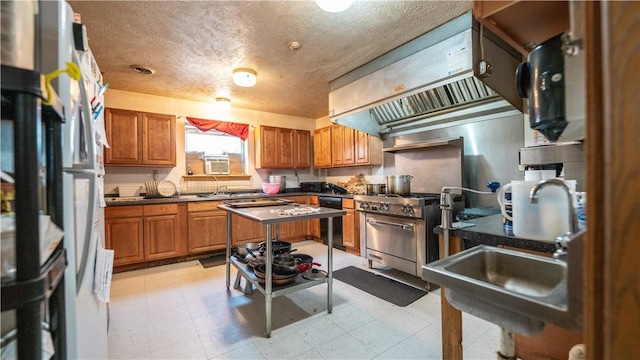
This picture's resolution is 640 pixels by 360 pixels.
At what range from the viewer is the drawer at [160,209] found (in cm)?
331

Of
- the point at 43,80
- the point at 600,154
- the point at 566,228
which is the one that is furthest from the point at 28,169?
the point at 566,228

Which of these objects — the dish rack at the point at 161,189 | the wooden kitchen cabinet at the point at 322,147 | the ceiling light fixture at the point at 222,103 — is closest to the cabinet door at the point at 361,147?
the wooden kitchen cabinet at the point at 322,147

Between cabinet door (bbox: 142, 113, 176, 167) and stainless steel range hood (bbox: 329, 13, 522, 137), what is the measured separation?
2.44 meters

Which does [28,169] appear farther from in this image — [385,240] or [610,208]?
[385,240]

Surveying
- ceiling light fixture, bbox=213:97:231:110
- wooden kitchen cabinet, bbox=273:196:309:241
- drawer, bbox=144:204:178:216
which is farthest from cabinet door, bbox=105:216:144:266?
ceiling light fixture, bbox=213:97:231:110

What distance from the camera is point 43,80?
60 centimetres

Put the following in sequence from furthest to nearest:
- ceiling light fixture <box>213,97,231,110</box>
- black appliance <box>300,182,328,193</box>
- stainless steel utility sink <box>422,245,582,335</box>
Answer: black appliance <box>300,182,328,193</box>
ceiling light fixture <box>213,97,231,110</box>
stainless steel utility sink <box>422,245,582,335</box>

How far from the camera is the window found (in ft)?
14.0

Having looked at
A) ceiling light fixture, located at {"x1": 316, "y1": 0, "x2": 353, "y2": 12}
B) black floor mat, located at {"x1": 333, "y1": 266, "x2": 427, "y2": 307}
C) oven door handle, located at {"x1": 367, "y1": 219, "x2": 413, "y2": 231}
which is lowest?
black floor mat, located at {"x1": 333, "y1": 266, "x2": 427, "y2": 307}

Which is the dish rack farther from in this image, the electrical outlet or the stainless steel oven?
the electrical outlet

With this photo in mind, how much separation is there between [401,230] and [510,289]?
2.02 m

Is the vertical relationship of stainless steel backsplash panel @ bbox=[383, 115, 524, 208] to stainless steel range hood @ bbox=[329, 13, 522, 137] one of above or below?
below

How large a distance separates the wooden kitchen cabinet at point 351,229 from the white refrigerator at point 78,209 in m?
2.89

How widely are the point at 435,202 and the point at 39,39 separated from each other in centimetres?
291
